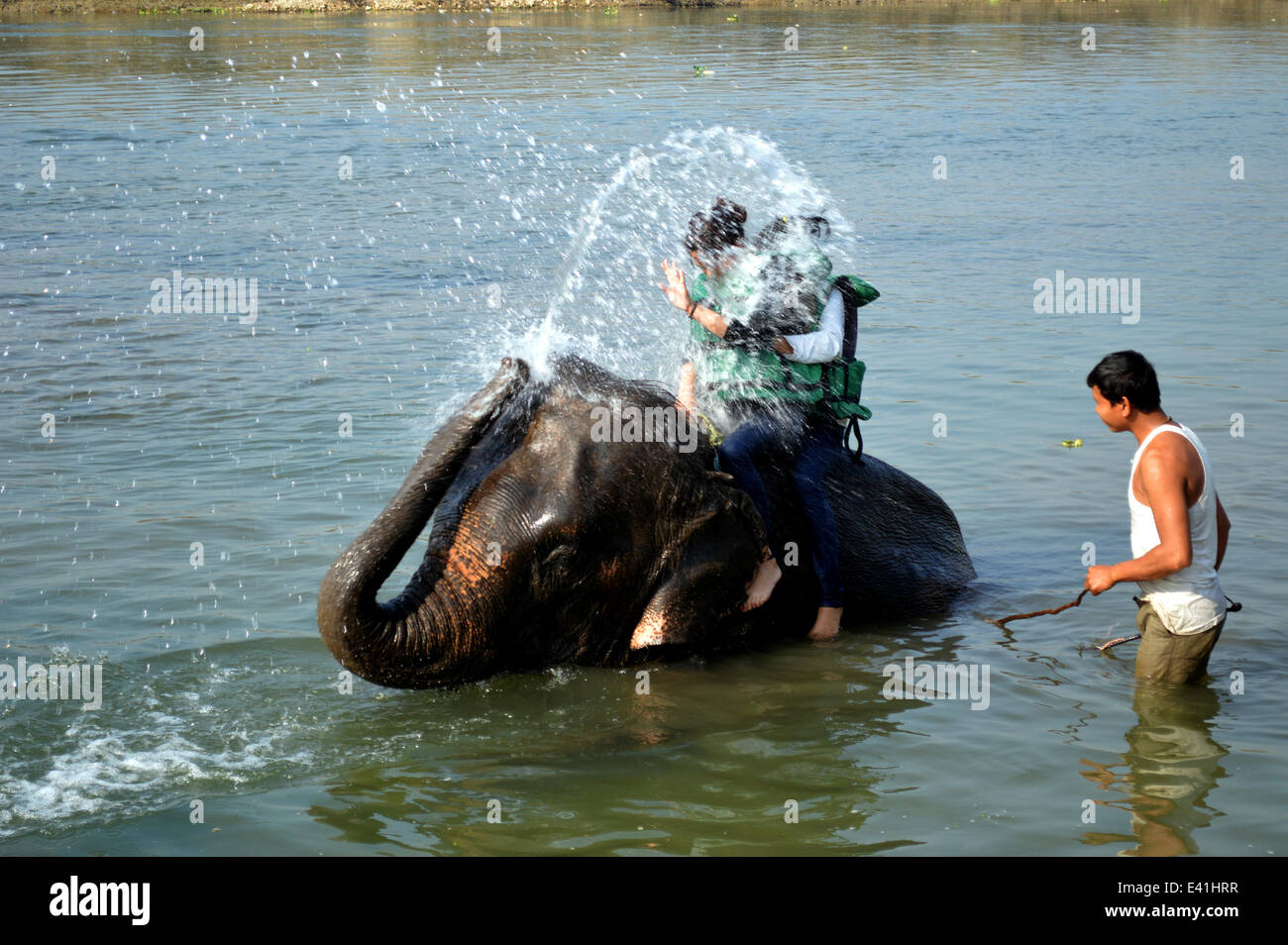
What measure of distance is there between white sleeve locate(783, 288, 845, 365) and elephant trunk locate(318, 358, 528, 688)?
58.7 inches

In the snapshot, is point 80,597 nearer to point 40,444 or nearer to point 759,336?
point 40,444

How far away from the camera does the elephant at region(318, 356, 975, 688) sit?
18.5 feet

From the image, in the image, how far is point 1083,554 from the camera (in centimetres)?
845

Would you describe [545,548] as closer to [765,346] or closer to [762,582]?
[762,582]

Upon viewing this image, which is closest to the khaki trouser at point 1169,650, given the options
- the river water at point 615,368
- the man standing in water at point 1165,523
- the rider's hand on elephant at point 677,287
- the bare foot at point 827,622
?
the man standing in water at point 1165,523

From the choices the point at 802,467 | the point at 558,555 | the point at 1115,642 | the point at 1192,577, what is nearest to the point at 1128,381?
the point at 1192,577

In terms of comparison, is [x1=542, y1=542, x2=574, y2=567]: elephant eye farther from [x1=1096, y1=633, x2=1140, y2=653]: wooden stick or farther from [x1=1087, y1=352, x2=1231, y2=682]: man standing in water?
[x1=1096, y1=633, x2=1140, y2=653]: wooden stick

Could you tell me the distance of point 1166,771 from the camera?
19.0ft

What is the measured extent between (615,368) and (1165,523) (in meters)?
5.19

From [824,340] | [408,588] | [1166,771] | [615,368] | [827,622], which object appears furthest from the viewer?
[615,368]

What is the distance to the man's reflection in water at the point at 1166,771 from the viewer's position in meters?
5.25

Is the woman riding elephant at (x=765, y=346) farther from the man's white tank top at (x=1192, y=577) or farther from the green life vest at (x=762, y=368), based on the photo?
the man's white tank top at (x=1192, y=577)

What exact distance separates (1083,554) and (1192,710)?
219 centimetres

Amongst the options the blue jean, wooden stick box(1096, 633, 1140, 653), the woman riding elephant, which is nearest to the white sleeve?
the woman riding elephant
